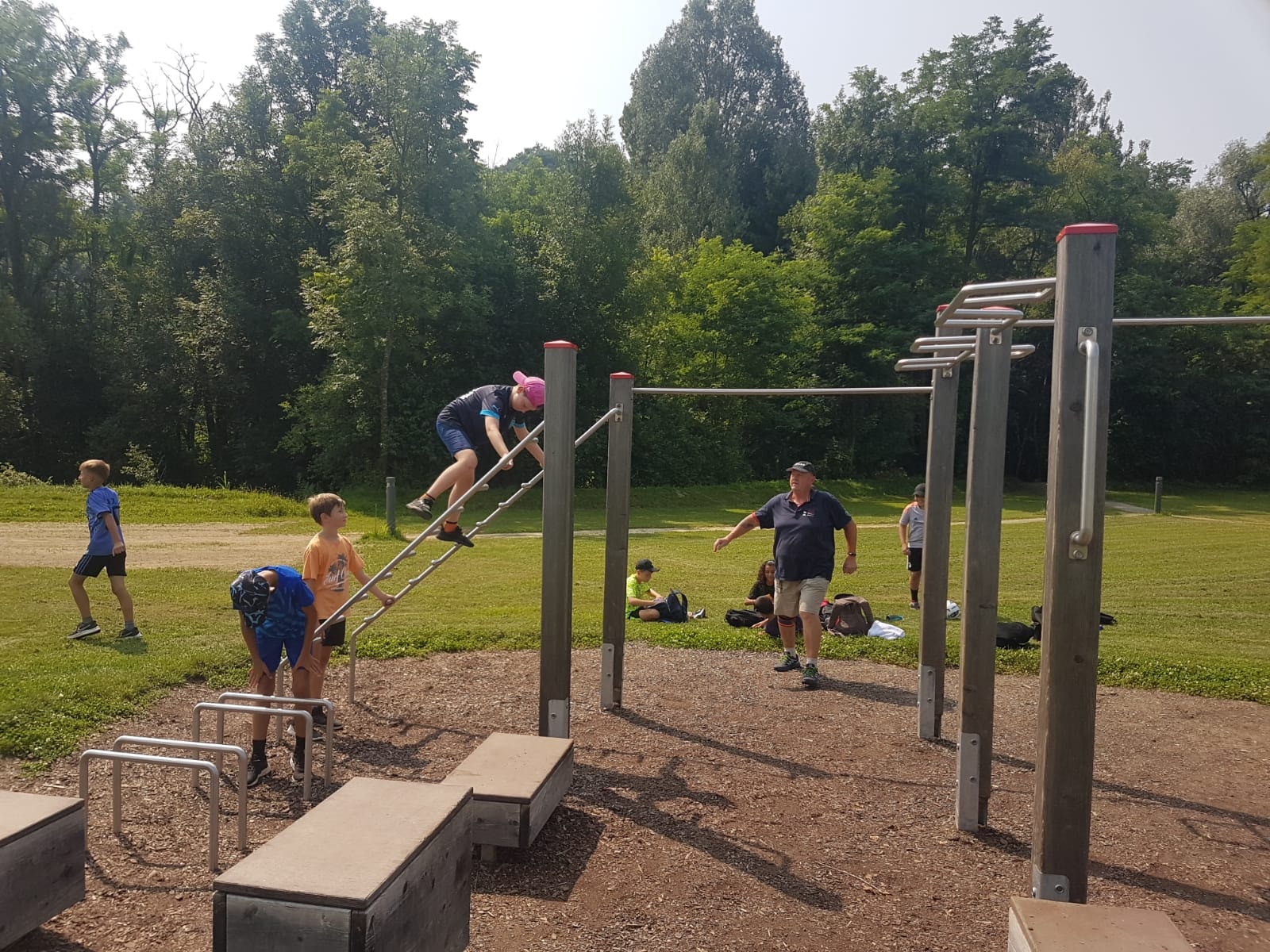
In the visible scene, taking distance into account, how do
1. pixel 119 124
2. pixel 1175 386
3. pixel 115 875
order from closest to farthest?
pixel 115 875, pixel 119 124, pixel 1175 386

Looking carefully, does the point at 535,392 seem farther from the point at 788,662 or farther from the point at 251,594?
the point at 788,662

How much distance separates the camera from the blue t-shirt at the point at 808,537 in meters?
7.21

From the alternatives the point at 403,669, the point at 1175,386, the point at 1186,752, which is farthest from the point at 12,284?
the point at 1175,386

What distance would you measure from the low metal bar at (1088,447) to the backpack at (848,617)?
6.71 m

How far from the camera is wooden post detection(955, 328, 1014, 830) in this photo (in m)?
4.80

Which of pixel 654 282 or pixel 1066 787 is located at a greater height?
pixel 654 282

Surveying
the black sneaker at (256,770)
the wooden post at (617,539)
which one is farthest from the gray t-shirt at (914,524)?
the black sneaker at (256,770)

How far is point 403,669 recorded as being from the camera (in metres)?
7.90

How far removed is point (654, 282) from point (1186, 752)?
28653 mm

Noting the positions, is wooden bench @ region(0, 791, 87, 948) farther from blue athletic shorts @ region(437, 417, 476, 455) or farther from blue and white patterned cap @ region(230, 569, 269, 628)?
blue athletic shorts @ region(437, 417, 476, 455)

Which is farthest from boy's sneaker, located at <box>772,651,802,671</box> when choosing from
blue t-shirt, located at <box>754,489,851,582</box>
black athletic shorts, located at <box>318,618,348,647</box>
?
black athletic shorts, located at <box>318,618,348,647</box>

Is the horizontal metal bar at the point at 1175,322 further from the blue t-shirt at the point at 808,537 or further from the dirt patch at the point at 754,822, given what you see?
the blue t-shirt at the point at 808,537

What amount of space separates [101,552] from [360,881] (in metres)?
6.78

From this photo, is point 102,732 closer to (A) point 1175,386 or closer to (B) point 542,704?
(B) point 542,704
